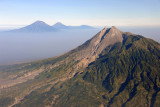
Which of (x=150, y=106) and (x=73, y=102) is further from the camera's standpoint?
(x=73, y=102)

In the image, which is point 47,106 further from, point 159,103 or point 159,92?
point 159,92

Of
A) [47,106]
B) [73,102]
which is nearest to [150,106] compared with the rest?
[73,102]

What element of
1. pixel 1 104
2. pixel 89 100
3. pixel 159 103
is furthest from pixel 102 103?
pixel 1 104

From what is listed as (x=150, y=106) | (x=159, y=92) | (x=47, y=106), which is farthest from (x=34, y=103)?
(x=159, y=92)

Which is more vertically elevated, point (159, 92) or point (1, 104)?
point (159, 92)

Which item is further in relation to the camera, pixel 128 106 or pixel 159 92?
pixel 159 92

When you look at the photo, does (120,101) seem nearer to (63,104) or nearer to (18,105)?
(63,104)

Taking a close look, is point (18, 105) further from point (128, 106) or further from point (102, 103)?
point (128, 106)
